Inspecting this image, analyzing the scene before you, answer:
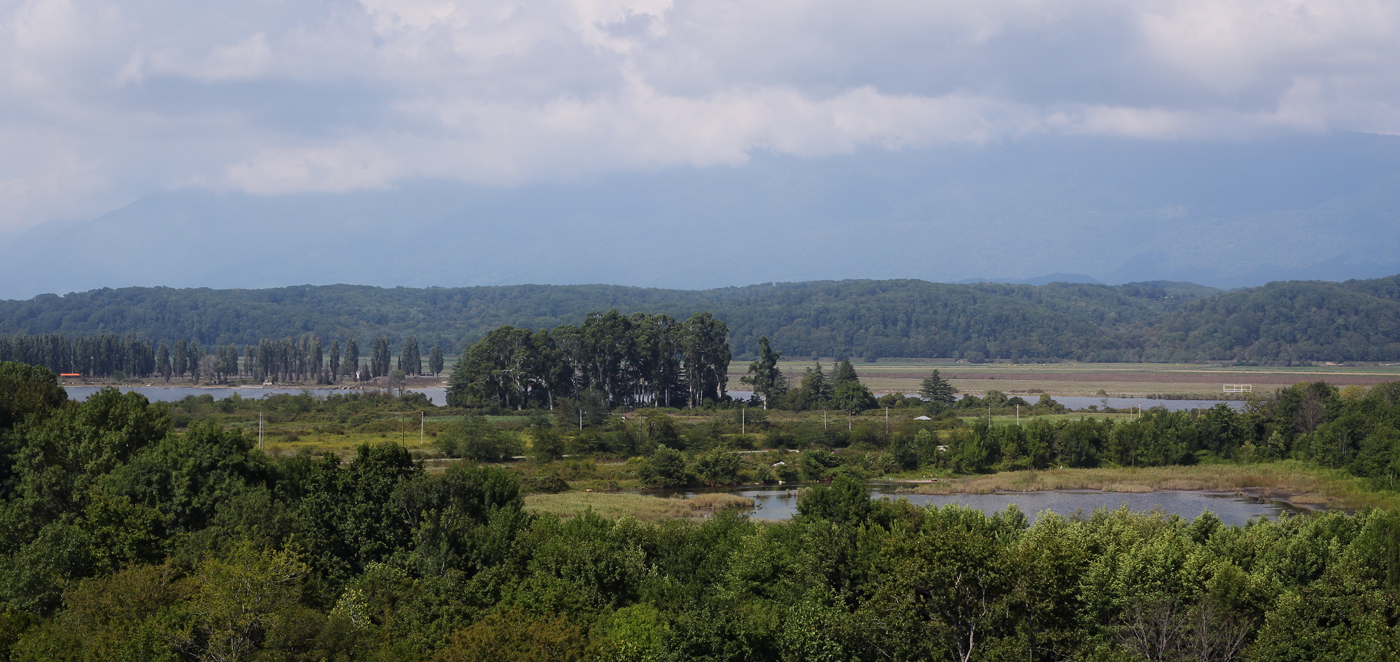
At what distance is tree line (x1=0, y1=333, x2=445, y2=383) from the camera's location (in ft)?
439

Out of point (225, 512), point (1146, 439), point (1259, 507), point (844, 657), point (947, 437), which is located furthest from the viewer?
point (947, 437)

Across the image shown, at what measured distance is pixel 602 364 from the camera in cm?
10319

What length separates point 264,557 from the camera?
27.4 meters

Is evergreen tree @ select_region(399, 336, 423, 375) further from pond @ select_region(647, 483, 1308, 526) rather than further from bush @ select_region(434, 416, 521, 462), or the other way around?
pond @ select_region(647, 483, 1308, 526)

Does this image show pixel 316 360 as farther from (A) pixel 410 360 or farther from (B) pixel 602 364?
(B) pixel 602 364

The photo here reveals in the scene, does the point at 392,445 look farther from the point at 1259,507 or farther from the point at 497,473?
the point at 1259,507

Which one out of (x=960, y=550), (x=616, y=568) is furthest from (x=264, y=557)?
(x=960, y=550)

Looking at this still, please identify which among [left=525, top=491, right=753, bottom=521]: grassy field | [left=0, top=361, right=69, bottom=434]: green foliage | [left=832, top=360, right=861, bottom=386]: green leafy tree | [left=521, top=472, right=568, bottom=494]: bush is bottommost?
[left=525, top=491, right=753, bottom=521]: grassy field

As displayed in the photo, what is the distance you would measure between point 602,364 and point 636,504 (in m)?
50.6

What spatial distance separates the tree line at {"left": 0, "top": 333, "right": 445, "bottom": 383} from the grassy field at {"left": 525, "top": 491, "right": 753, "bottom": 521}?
9638 cm

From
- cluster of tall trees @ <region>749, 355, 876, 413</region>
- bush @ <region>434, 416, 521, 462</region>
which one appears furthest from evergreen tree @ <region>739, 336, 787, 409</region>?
bush @ <region>434, 416, 521, 462</region>

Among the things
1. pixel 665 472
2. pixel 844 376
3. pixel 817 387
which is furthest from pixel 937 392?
pixel 665 472

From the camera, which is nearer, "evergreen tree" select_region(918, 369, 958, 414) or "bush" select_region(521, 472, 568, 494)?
"bush" select_region(521, 472, 568, 494)

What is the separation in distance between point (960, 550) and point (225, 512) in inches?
808
